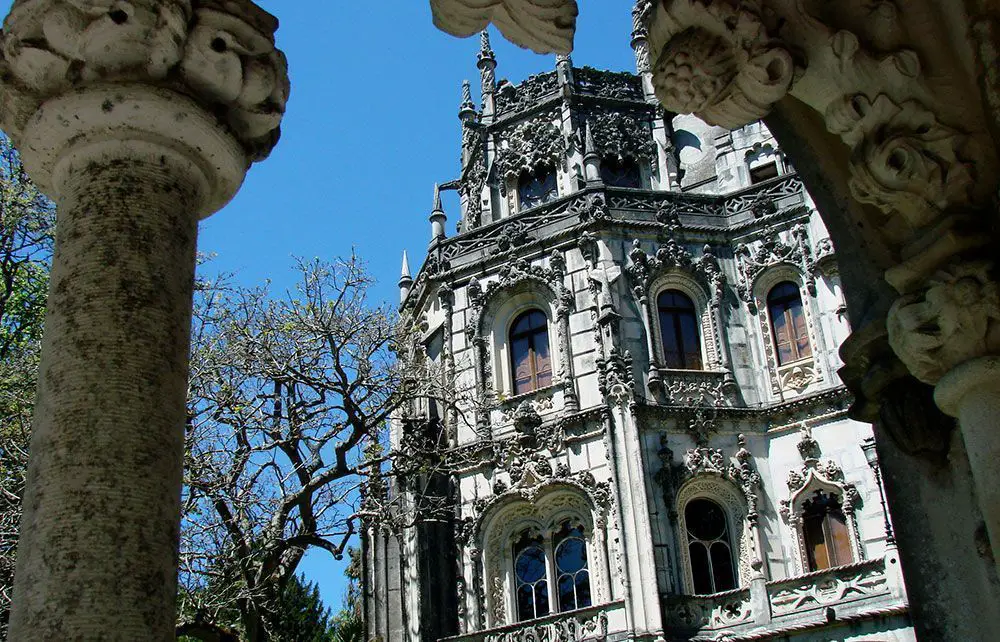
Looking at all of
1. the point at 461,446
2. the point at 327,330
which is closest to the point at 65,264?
the point at 327,330

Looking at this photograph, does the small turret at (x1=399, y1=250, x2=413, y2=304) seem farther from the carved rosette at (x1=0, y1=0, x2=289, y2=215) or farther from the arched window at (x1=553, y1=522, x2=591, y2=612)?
the carved rosette at (x1=0, y1=0, x2=289, y2=215)

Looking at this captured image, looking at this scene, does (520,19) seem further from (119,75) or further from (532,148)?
(532,148)

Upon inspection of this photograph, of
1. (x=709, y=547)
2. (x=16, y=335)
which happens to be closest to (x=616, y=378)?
(x=709, y=547)

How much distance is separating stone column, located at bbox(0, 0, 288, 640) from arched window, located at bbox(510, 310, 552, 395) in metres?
20.6

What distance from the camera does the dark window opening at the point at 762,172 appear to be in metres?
27.9

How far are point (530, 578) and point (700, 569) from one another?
3.47 m

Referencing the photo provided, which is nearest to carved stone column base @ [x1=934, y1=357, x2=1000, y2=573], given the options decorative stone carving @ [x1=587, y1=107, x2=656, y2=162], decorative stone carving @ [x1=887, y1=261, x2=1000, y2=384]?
decorative stone carving @ [x1=887, y1=261, x2=1000, y2=384]

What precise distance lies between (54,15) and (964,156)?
3767 mm

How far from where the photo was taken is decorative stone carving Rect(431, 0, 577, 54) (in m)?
5.91

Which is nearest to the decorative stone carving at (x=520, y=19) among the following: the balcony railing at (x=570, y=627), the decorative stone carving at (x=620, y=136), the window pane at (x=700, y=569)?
the balcony railing at (x=570, y=627)

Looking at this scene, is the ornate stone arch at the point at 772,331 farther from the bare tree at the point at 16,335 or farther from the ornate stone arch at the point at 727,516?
the bare tree at the point at 16,335

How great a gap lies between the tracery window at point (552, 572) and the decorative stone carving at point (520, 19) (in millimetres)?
18525

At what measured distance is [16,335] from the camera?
17.6 metres

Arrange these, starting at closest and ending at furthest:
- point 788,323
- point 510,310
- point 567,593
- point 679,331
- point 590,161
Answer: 1. point 567,593
2. point 788,323
3. point 679,331
4. point 510,310
5. point 590,161
